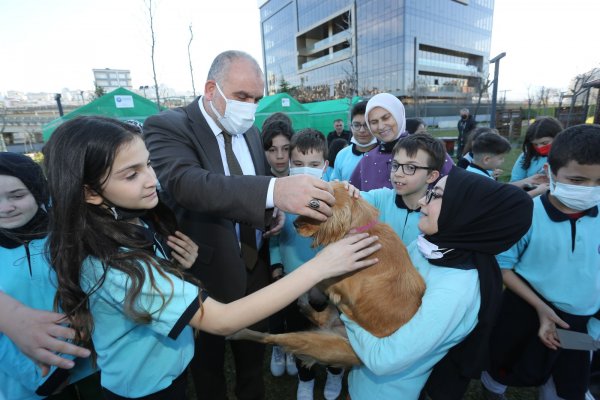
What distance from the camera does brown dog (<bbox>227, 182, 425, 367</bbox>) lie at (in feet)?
5.86

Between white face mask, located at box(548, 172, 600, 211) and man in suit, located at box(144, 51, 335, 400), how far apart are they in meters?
1.80

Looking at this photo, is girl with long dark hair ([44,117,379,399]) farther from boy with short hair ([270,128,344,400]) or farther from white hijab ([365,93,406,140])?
white hijab ([365,93,406,140])

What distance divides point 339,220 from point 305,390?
2157 mm

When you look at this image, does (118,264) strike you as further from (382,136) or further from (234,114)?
(382,136)

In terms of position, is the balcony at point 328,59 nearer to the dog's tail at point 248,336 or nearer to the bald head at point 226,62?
the bald head at point 226,62

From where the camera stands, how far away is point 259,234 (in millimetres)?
2799

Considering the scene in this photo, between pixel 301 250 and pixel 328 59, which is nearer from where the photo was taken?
pixel 301 250

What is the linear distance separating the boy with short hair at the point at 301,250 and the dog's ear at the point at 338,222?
1039mm

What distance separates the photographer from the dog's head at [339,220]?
73.6 inches

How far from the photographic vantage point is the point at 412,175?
2.47 meters

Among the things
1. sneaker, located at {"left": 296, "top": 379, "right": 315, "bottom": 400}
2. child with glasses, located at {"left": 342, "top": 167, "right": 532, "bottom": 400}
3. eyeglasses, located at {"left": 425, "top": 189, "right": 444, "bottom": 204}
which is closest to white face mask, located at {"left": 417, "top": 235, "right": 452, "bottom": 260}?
child with glasses, located at {"left": 342, "top": 167, "right": 532, "bottom": 400}

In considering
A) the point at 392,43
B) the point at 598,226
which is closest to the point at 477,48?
the point at 392,43

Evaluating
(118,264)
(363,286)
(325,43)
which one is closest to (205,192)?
(118,264)

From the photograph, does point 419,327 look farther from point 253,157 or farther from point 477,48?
point 477,48
